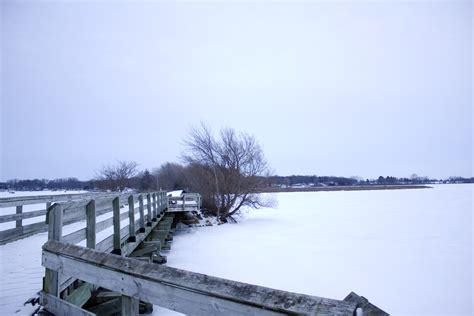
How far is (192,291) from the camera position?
1742 mm

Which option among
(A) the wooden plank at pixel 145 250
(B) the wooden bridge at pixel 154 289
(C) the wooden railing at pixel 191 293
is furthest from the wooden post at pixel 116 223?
(C) the wooden railing at pixel 191 293

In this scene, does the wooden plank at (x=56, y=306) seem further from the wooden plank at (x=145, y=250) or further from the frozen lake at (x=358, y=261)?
the frozen lake at (x=358, y=261)

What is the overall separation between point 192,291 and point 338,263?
9.88 meters

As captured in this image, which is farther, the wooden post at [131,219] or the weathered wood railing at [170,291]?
the wooden post at [131,219]

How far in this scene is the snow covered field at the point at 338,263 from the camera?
6875 mm

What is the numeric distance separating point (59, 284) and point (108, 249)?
251 centimetres

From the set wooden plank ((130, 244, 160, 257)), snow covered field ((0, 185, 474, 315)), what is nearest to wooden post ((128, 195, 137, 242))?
wooden plank ((130, 244, 160, 257))

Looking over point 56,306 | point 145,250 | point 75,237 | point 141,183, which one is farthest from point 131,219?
point 141,183

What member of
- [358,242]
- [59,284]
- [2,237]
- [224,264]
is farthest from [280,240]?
[59,284]

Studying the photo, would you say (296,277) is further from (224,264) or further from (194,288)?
(194,288)

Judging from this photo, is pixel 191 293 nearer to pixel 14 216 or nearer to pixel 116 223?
pixel 116 223

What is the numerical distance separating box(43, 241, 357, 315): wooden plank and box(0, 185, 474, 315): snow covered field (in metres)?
2.06

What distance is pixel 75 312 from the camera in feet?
9.28

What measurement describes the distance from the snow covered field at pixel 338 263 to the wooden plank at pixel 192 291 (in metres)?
2.06
